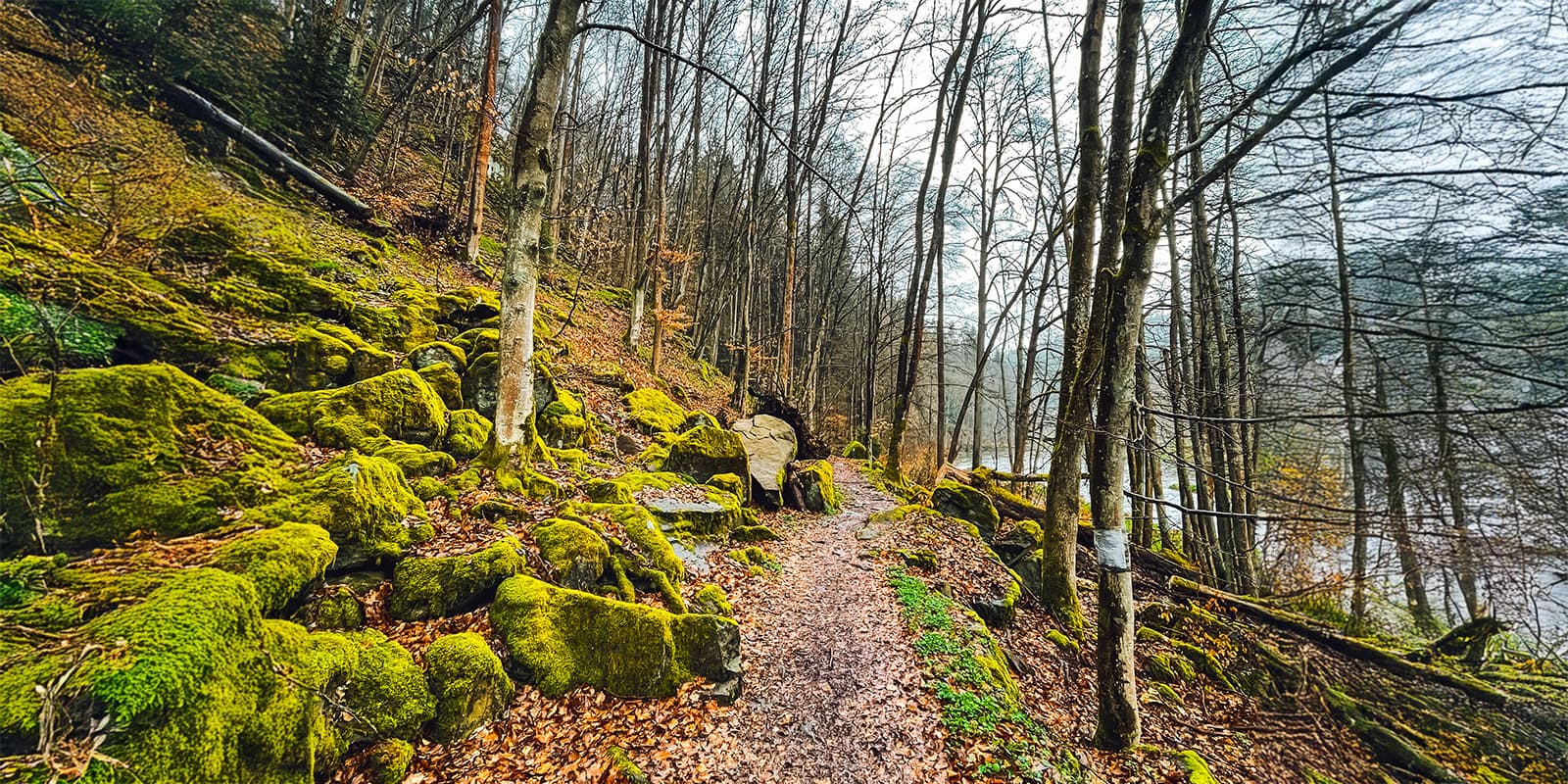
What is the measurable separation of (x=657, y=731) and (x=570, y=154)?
19.7 meters

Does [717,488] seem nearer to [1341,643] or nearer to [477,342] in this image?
[477,342]

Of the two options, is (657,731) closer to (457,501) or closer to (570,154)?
(457,501)

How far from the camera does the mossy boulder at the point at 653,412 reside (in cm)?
965

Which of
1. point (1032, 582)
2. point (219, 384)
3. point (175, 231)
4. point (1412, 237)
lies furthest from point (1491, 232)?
point (175, 231)

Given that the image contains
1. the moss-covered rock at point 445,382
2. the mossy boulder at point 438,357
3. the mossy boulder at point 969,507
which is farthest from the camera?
the mossy boulder at point 969,507

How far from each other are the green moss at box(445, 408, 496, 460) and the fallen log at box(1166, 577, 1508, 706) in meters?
10.4

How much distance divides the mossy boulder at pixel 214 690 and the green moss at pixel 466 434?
10.2ft

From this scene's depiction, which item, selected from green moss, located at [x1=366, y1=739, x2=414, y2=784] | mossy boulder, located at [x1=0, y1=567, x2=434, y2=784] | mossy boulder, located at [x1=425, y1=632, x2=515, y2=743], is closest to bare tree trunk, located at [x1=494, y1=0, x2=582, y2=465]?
mossy boulder, located at [x1=425, y1=632, x2=515, y2=743]

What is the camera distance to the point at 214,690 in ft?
7.13

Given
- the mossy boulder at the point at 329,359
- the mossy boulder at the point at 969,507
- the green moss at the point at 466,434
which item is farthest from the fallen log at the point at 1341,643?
the mossy boulder at the point at 329,359

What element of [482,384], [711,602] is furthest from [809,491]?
[482,384]

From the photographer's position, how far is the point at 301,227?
819 centimetres

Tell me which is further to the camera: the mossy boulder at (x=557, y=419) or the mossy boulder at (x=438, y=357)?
the mossy boulder at (x=557, y=419)

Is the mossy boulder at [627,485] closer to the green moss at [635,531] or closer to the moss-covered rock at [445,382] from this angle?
the green moss at [635,531]
